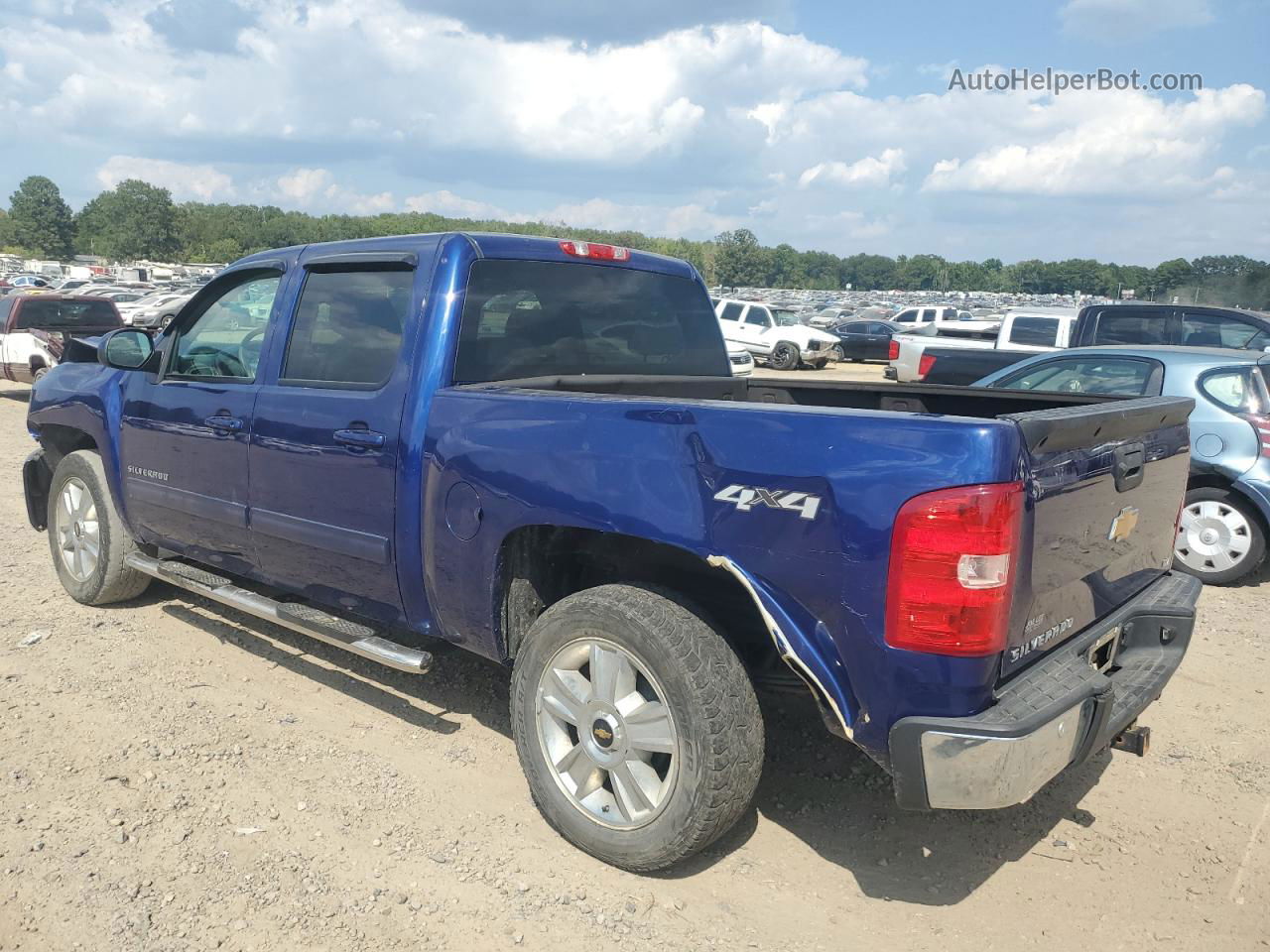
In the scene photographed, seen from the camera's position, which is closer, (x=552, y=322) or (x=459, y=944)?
(x=459, y=944)

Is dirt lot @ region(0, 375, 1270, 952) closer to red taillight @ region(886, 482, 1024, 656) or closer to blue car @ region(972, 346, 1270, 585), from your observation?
red taillight @ region(886, 482, 1024, 656)

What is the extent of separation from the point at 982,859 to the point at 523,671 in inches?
64.6

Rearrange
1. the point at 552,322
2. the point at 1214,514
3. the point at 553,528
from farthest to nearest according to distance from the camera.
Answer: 1. the point at 1214,514
2. the point at 552,322
3. the point at 553,528

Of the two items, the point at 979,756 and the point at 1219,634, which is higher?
the point at 979,756

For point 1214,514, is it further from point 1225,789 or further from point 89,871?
point 89,871

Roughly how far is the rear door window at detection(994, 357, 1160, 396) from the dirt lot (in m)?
2.74

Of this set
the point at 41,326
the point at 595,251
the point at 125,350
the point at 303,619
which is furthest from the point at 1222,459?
the point at 41,326

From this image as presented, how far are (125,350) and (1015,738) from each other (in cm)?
447

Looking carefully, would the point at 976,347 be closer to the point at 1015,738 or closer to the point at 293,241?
the point at 1015,738

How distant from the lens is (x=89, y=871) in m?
3.11

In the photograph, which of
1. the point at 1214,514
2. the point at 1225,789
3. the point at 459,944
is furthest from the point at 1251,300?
the point at 459,944

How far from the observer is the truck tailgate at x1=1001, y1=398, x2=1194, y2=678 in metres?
2.57

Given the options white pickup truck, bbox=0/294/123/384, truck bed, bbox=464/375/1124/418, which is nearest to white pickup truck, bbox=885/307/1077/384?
truck bed, bbox=464/375/1124/418

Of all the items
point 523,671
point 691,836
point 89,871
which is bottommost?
point 89,871
